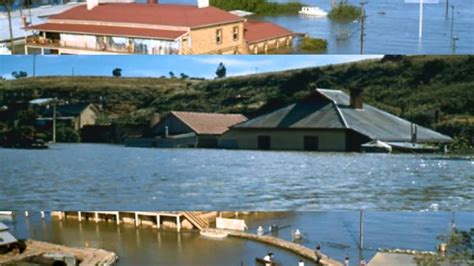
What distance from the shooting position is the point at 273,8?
3.34m

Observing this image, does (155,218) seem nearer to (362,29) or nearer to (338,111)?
(338,111)

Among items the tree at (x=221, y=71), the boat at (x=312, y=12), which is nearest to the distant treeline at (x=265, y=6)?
the boat at (x=312, y=12)

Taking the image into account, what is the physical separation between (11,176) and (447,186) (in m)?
1.77

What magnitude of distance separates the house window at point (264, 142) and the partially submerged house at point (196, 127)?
102 millimetres

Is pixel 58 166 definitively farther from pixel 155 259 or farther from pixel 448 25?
pixel 448 25

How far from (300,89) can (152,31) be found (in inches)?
26.2

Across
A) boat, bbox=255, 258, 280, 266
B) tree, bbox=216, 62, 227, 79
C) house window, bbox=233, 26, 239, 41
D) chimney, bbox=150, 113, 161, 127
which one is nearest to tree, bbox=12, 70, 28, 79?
chimney, bbox=150, 113, 161, 127

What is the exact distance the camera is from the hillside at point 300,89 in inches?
111

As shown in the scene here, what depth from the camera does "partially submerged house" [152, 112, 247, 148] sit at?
2.88 m

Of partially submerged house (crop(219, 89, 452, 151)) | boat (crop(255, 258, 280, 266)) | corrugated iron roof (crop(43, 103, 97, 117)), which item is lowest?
boat (crop(255, 258, 280, 266))

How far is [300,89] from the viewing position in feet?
9.28

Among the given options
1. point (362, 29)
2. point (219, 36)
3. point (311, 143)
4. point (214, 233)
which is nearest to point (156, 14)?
point (219, 36)

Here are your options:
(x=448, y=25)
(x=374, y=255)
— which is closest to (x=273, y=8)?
(x=448, y=25)

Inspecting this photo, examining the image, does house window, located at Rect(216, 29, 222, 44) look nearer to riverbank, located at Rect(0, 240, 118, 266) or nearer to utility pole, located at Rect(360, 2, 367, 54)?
utility pole, located at Rect(360, 2, 367, 54)
